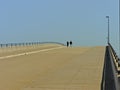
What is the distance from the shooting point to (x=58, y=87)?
514 inches

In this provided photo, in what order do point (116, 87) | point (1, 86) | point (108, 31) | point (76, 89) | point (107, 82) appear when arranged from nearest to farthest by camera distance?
point (116, 87) → point (107, 82) → point (76, 89) → point (1, 86) → point (108, 31)

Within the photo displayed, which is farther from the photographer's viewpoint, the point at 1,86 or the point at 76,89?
the point at 1,86

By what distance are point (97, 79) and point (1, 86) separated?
3.90 meters

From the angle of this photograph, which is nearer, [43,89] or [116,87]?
[116,87]

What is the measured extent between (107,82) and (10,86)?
517 centimetres

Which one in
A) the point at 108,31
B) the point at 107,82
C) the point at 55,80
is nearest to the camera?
the point at 107,82

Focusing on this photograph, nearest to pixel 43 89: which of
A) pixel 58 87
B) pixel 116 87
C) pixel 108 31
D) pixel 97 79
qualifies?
pixel 58 87

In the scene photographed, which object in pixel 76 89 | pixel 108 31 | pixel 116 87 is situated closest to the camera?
pixel 116 87

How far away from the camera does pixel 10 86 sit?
13.9 m

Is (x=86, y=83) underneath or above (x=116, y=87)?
underneath

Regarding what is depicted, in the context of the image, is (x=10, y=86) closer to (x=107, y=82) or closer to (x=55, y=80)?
(x=55, y=80)

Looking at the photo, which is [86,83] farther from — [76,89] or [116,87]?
[116,87]

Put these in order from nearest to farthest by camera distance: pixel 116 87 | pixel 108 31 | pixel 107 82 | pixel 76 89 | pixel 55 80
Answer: pixel 116 87
pixel 107 82
pixel 76 89
pixel 55 80
pixel 108 31

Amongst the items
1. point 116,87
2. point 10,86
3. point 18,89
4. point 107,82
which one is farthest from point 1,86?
point 116,87
